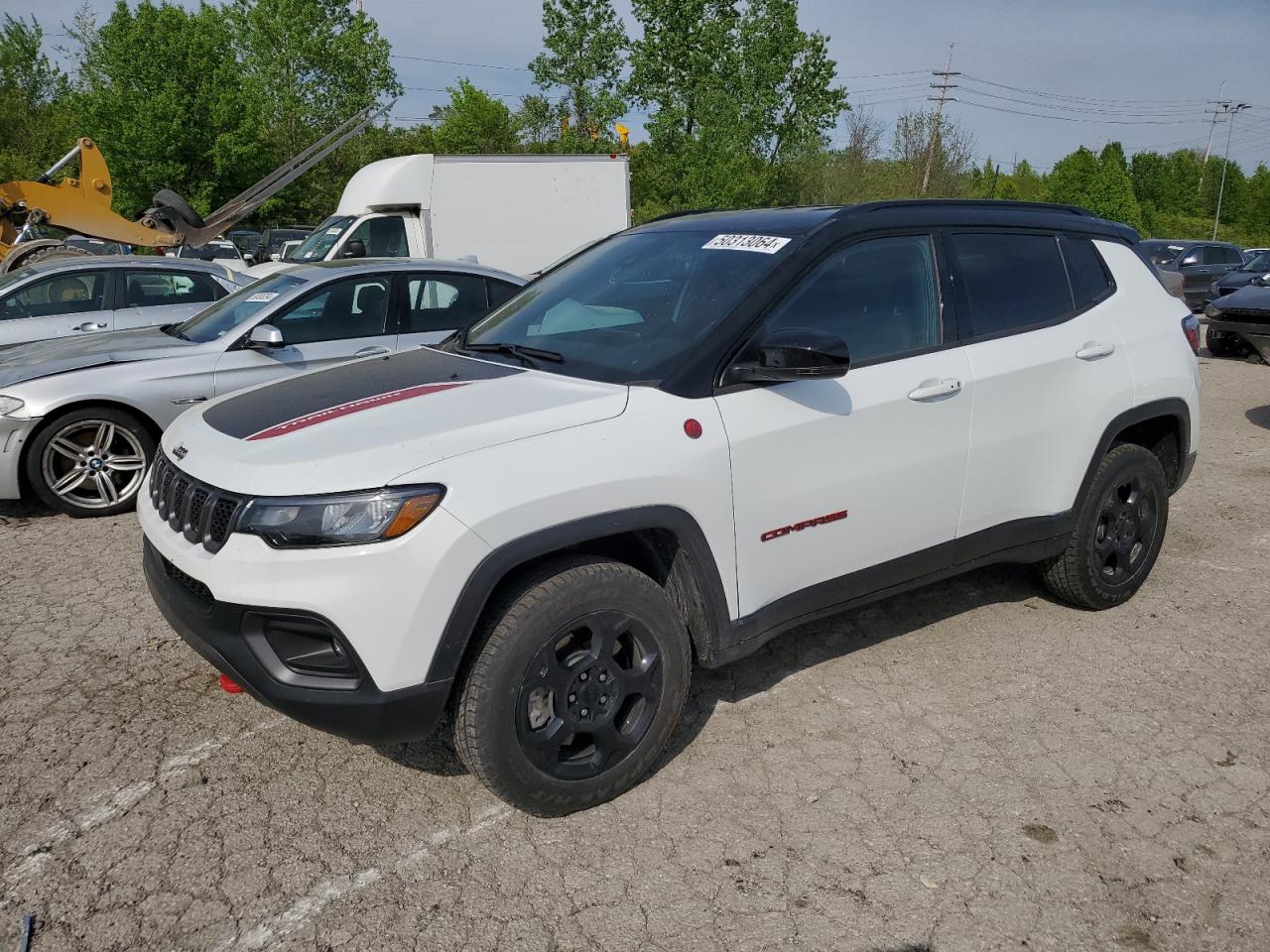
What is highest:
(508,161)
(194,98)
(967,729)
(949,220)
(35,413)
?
(194,98)

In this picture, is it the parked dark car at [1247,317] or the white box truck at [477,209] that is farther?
the white box truck at [477,209]

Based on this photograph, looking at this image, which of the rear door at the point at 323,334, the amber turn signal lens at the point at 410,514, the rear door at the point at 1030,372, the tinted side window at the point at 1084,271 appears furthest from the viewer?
the rear door at the point at 323,334

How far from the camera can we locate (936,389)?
3.62 m

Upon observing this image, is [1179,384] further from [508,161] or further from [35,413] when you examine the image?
[508,161]

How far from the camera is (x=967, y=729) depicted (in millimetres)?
3592

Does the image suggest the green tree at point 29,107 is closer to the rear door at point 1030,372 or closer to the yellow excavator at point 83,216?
the yellow excavator at point 83,216

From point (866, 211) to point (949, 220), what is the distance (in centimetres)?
46

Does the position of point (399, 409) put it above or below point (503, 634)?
above

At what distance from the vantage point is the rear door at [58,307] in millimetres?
8766

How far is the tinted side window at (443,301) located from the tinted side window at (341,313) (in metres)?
0.19

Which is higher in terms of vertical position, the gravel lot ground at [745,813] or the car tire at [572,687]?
the car tire at [572,687]

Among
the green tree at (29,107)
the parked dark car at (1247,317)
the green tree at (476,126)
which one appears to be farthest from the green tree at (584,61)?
the parked dark car at (1247,317)

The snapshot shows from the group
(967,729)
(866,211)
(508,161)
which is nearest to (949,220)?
(866,211)

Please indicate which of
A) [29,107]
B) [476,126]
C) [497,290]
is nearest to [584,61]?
[476,126]
